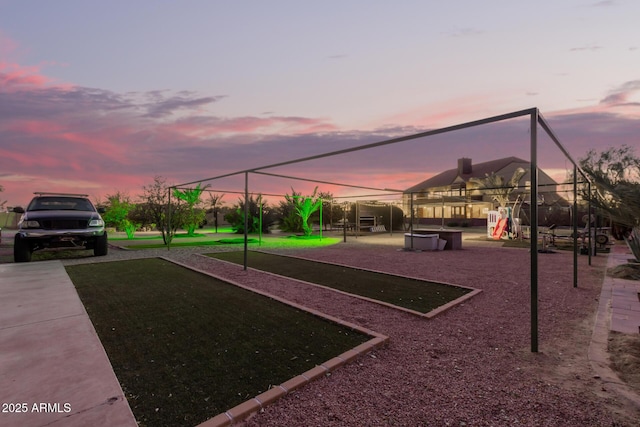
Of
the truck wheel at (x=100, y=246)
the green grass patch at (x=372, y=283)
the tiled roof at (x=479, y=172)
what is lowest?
the green grass patch at (x=372, y=283)

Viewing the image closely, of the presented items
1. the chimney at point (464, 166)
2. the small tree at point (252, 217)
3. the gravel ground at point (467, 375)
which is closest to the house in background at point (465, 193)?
the chimney at point (464, 166)

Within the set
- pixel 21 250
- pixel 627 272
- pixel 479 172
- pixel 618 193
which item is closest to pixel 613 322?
pixel 618 193

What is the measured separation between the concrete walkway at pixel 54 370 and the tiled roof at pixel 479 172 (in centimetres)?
3962

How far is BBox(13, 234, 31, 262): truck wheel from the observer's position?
8609 mm

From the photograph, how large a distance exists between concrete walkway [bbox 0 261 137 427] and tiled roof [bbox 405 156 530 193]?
3962 cm

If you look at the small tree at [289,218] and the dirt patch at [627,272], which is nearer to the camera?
the dirt patch at [627,272]

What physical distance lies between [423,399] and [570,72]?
8.98 metres

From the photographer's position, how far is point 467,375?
270 cm

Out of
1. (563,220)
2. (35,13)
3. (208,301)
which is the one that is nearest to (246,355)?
(208,301)

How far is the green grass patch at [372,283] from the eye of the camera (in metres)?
5.25

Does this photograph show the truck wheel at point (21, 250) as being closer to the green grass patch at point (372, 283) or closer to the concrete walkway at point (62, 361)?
the concrete walkway at point (62, 361)

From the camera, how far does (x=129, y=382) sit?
8.13 ft

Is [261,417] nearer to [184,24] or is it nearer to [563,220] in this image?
[184,24]

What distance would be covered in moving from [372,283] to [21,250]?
10.3m
